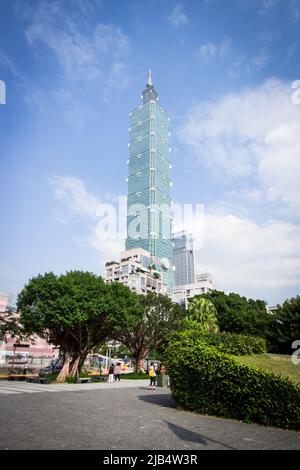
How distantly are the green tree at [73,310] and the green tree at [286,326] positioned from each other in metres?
20.2

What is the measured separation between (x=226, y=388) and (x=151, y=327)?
37427mm

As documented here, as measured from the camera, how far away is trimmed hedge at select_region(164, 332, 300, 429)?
9578 mm

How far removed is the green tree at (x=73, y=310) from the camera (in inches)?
1150

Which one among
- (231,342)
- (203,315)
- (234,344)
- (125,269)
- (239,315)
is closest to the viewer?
(234,344)

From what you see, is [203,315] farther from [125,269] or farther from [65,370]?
[125,269]

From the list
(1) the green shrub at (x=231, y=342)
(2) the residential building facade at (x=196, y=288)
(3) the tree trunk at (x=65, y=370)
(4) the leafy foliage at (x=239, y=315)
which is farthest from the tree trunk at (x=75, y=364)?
(2) the residential building facade at (x=196, y=288)

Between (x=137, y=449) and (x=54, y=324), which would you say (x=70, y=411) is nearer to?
(x=137, y=449)

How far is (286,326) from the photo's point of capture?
42.5 metres

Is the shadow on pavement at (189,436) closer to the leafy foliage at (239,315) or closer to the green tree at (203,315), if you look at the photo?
the green tree at (203,315)

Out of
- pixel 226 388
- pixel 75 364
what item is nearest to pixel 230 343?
pixel 226 388

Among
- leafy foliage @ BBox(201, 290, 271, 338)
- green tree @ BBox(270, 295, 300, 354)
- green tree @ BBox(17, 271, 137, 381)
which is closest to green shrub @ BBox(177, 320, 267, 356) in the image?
green tree @ BBox(17, 271, 137, 381)

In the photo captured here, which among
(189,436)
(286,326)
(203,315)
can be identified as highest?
(203,315)
